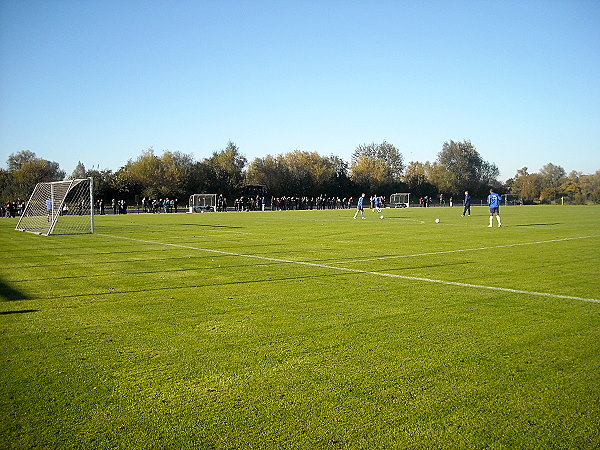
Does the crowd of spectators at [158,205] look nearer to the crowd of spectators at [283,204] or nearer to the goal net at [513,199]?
the crowd of spectators at [283,204]

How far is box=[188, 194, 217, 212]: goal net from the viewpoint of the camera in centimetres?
6900

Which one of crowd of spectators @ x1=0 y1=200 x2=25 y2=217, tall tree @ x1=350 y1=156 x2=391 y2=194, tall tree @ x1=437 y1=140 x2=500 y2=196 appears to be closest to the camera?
crowd of spectators @ x1=0 y1=200 x2=25 y2=217

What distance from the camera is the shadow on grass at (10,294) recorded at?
28.2 feet

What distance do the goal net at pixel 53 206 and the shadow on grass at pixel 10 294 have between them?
1565cm

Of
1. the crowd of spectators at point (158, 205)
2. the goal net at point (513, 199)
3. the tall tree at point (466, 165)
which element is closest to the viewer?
the crowd of spectators at point (158, 205)

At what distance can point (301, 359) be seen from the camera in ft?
17.4

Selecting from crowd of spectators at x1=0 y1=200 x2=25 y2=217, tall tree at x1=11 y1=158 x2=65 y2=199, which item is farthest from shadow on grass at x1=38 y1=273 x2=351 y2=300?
tall tree at x1=11 y1=158 x2=65 y2=199

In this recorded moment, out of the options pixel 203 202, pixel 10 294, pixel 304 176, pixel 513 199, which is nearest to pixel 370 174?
pixel 304 176

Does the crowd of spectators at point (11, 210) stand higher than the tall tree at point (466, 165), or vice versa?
the tall tree at point (466, 165)

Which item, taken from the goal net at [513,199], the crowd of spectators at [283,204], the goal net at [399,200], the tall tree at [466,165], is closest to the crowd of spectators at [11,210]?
the crowd of spectators at [283,204]

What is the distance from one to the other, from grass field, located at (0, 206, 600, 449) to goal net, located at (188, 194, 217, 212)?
58439 millimetres

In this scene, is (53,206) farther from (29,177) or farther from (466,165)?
(466,165)

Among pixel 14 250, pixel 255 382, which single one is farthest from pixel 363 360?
pixel 14 250

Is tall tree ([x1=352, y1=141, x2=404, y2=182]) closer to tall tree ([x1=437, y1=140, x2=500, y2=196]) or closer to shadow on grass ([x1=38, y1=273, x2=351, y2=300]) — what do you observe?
tall tree ([x1=437, y1=140, x2=500, y2=196])
